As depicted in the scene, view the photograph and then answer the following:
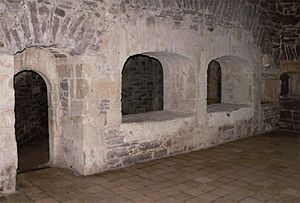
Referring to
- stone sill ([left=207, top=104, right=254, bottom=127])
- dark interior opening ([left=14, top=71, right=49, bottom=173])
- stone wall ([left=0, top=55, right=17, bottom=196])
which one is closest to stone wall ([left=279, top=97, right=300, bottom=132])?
stone sill ([left=207, top=104, right=254, bottom=127])

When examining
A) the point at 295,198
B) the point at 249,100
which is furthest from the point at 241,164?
the point at 249,100

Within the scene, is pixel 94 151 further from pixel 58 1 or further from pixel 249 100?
pixel 249 100

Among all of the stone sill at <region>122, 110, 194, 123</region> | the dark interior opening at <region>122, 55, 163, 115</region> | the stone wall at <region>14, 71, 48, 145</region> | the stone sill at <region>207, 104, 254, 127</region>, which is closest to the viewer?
the stone sill at <region>122, 110, 194, 123</region>

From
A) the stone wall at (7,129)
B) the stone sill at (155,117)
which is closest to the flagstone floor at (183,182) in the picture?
the stone wall at (7,129)

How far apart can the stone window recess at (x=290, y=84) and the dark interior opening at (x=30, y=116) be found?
5995mm

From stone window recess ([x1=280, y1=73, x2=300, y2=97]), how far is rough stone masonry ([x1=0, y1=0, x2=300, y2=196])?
188 centimetres

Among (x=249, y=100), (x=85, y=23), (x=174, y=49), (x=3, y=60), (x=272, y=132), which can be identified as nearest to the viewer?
(x=3, y=60)

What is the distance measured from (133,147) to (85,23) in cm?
185

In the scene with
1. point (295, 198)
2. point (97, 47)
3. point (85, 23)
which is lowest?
point (295, 198)

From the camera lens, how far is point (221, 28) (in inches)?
220

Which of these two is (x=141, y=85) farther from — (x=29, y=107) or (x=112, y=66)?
(x=112, y=66)

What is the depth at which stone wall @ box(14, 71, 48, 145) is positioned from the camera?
646 centimetres

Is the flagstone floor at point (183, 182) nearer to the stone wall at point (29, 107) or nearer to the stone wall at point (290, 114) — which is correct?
the stone wall at point (290, 114)

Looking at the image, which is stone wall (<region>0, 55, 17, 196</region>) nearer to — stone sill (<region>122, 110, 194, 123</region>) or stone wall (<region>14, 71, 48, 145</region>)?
stone sill (<region>122, 110, 194, 123</region>)
